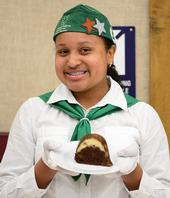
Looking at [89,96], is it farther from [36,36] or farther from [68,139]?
[36,36]

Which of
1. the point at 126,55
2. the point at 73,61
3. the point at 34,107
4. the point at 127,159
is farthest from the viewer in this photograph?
the point at 126,55

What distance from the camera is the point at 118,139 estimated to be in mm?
995

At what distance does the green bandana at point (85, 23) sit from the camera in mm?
1024

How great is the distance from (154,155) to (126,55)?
89 centimetres

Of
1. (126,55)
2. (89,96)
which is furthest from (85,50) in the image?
(126,55)

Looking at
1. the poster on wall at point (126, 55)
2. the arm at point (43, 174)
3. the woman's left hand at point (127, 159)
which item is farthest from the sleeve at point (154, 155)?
the poster on wall at point (126, 55)

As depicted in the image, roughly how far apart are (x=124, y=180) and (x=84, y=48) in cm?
37

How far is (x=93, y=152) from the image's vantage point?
890mm

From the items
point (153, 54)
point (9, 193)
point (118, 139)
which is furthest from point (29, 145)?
point (153, 54)

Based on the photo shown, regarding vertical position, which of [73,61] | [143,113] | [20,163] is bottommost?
[20,163]

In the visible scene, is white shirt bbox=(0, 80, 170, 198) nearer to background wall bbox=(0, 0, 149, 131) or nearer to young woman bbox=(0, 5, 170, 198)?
young woman bbox=(0, 5, 170, 198)

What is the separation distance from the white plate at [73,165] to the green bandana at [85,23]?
327 millimetres

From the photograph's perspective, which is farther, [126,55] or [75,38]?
[126,55]

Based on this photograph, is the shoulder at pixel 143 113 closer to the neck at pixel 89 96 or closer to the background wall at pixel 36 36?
the neck at pixel 89 96
